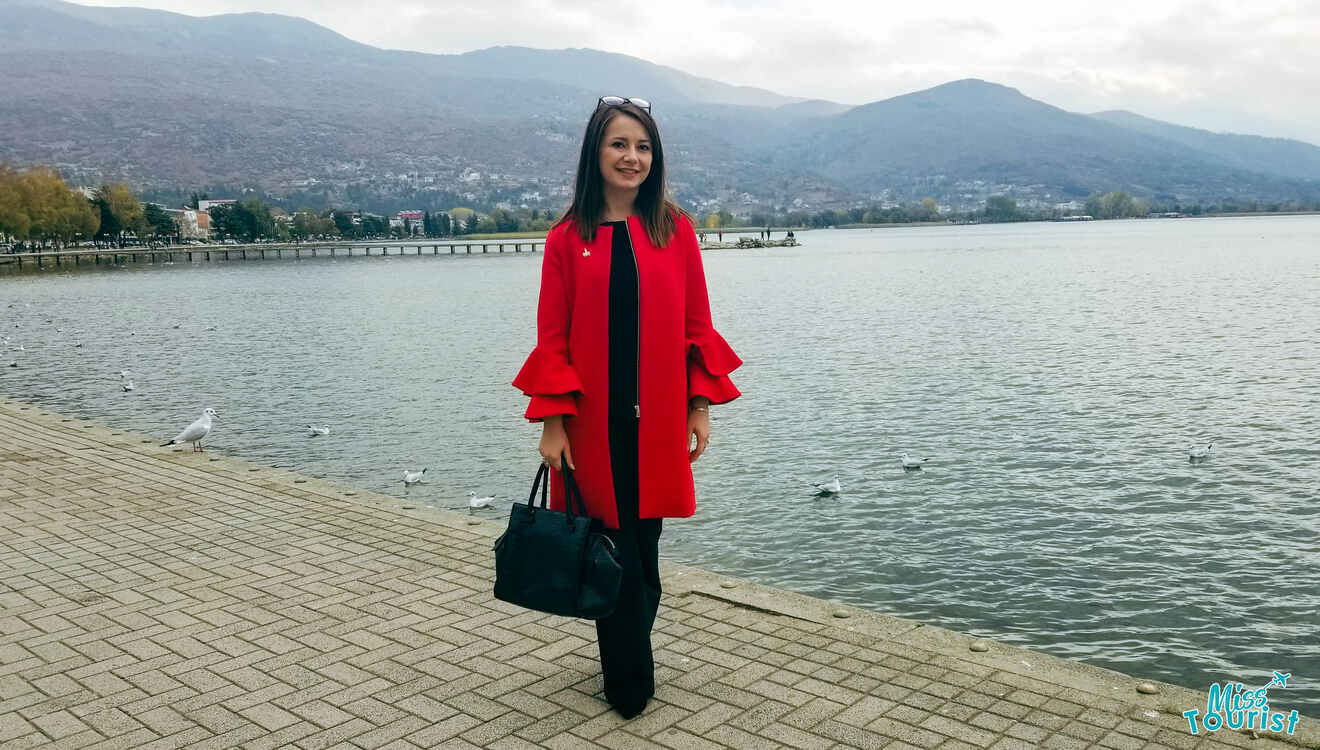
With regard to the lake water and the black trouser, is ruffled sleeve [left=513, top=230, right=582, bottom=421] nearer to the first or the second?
the black trouser

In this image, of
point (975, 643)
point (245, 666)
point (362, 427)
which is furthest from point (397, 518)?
point (362, 427)

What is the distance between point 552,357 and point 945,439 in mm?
11655

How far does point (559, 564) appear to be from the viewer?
4434 millimetres

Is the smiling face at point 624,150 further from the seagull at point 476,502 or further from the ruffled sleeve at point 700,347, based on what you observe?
the seagull at point 476,502

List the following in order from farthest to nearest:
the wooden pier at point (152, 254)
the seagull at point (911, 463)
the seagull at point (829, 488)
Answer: the wooden pier at point (152, 254) → the seagull at point (911, 463) → the seagull at point (829, 488)

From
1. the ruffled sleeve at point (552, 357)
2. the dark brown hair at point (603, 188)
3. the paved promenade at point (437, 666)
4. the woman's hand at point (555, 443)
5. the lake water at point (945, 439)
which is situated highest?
the dark brown hair at point (603, 188)

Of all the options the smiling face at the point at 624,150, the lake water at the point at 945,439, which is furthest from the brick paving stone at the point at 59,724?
the lake water at the point at 945,439

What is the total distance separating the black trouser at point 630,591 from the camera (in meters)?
4.63

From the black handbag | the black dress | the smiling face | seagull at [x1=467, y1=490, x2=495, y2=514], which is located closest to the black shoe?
the black dress

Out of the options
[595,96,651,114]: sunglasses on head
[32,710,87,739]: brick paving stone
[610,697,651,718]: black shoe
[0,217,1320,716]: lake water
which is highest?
[595,96,651,114]: sunglasses on head

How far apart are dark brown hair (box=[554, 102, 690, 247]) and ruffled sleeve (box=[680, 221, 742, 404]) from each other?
0.51 ft

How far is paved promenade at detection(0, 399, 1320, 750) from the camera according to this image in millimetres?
4602

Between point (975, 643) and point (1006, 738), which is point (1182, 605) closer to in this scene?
point (975, 643)

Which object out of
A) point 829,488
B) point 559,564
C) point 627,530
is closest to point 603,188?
point 627,530
